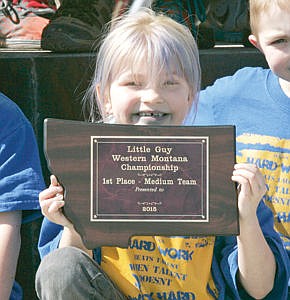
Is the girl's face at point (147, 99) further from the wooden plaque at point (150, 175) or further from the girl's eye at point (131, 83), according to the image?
the wooden plaque at point (150, 175)

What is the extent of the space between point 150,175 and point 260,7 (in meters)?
0.80

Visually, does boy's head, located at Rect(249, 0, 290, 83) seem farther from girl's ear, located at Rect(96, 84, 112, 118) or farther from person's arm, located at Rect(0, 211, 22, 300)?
person's arm, located at Rect(0, 211, 22, 300)

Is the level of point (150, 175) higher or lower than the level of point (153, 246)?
higher

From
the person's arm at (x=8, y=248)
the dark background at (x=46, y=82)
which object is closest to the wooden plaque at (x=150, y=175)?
the person's arm at (x=8, y=248)

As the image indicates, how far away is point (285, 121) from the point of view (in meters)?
3.00

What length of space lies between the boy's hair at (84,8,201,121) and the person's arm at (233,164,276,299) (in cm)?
41

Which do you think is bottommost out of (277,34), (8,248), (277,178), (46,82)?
(8,248)

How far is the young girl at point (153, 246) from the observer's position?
256cm

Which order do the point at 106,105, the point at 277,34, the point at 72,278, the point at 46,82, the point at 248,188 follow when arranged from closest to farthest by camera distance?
the point at 248,188 → the point at 72,278 → the point at 106,105 → the point at 277,34 → the point at 46,82

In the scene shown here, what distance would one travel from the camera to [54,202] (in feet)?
8.20

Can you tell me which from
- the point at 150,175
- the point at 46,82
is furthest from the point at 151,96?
the point at 46,82

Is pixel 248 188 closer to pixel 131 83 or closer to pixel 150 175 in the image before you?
pixel 150 175

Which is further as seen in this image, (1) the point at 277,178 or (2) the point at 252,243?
(1) the point at 277,178

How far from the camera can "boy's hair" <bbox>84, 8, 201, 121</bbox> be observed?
271 cm
